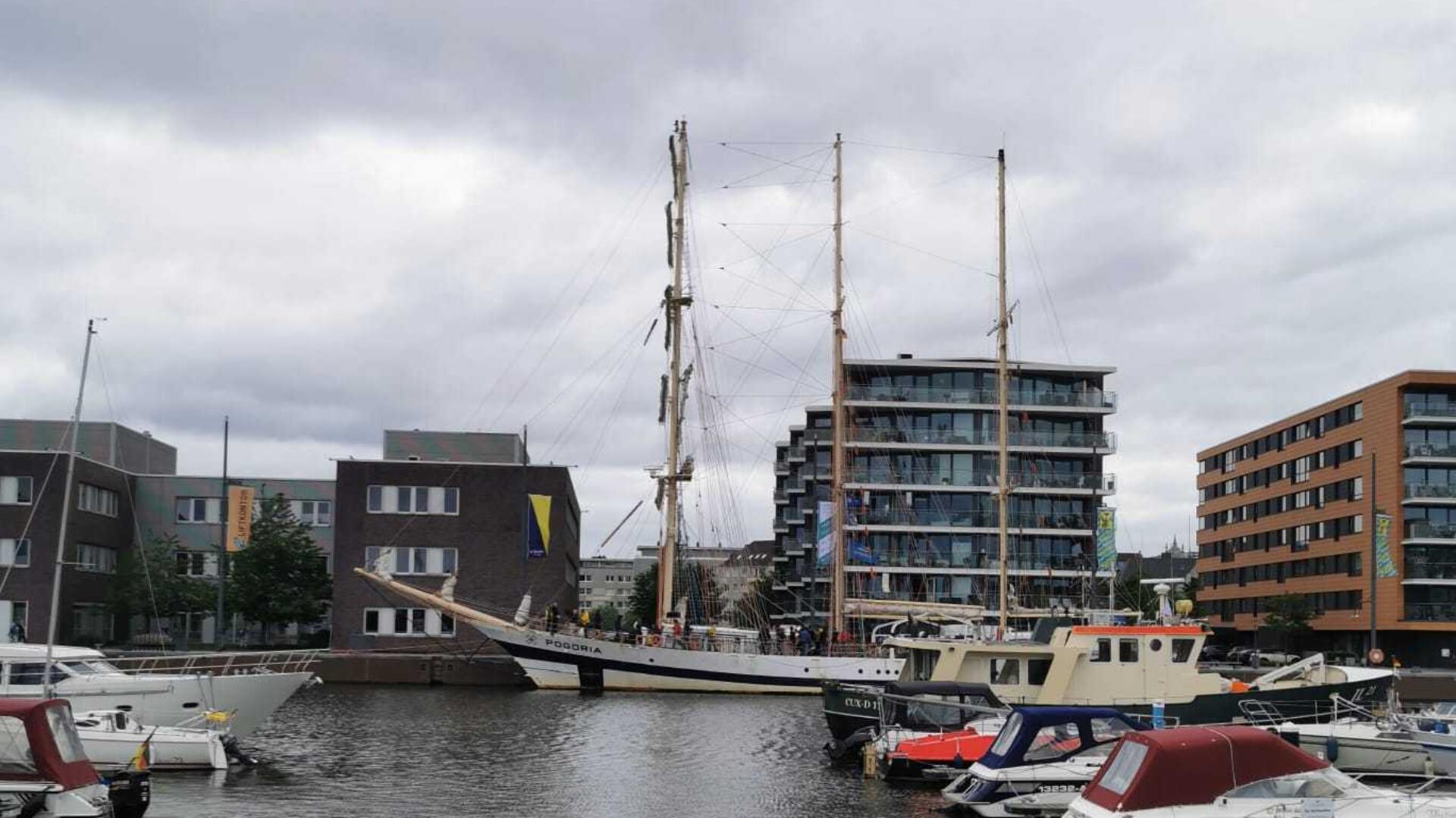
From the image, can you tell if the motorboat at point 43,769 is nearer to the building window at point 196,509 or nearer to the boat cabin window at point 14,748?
the boat cabin window at point 14,748

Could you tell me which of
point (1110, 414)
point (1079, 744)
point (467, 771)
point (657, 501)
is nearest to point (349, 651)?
point (657, 501)

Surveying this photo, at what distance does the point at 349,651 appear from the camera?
66.9 meters

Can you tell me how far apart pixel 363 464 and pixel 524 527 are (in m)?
8.90

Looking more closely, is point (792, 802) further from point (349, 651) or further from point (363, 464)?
point (363, 464)

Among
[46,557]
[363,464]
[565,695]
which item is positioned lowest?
[565,695]

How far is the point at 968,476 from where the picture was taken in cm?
9256

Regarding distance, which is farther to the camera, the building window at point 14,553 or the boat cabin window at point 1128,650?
the building window at point 14,553

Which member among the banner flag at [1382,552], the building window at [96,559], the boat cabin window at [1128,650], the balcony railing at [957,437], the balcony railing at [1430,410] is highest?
the balcony railing at [1430,410]

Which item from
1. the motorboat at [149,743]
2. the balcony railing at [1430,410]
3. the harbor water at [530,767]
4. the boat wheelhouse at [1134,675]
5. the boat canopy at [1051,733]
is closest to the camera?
the boat canopy at [1051,733]

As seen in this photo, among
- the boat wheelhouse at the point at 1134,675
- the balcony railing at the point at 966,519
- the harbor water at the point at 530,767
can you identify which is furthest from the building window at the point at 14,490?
the boat wheelhouse at the point at 1134,675

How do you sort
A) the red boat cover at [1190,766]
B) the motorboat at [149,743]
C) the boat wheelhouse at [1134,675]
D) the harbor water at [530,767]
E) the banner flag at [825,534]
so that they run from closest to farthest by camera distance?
the red boat cover at [1190,766] → the harbor water at [530,767] → the motorboat at [149,743] → the boat wheelhouse at [1134,675] → the banner flag at [825,534]

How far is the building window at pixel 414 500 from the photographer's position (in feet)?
237

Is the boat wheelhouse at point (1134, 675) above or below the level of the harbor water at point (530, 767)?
above

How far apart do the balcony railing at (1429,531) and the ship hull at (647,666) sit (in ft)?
124
